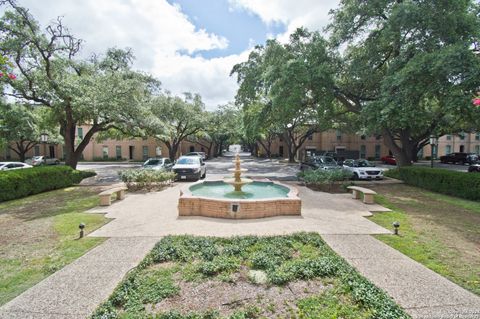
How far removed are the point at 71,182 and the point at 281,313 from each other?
15.2 metres

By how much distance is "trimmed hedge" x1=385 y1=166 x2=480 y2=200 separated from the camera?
10.1m

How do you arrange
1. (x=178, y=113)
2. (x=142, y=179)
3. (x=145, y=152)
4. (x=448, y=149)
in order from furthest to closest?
1. (x=448, y=149)
2. (x=145, y=152)
3. (x=178, y=113)
4. (x=142, y=179)

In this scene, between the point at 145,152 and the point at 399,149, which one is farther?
the point at 145,152

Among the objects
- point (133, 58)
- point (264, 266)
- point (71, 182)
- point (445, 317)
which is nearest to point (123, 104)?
point (71, 182)

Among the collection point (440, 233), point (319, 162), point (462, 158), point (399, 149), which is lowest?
point (440, 233)

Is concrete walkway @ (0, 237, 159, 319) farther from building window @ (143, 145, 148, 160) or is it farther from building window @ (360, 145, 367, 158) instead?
building window @ (360, 145, 367, 158)

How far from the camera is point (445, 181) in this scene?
11453mm

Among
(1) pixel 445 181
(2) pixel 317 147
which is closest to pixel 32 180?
(1) pixel 445 181

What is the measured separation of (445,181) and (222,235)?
11.8m

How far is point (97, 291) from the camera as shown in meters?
3.56

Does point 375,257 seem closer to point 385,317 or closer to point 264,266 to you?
point 385,317

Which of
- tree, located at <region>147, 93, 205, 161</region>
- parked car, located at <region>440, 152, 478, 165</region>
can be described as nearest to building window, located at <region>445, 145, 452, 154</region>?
parked car, located at <region>440, 152, 478, 165</region>

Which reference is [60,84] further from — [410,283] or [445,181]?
[445,181]

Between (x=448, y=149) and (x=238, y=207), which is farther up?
(x=448, y=149)
